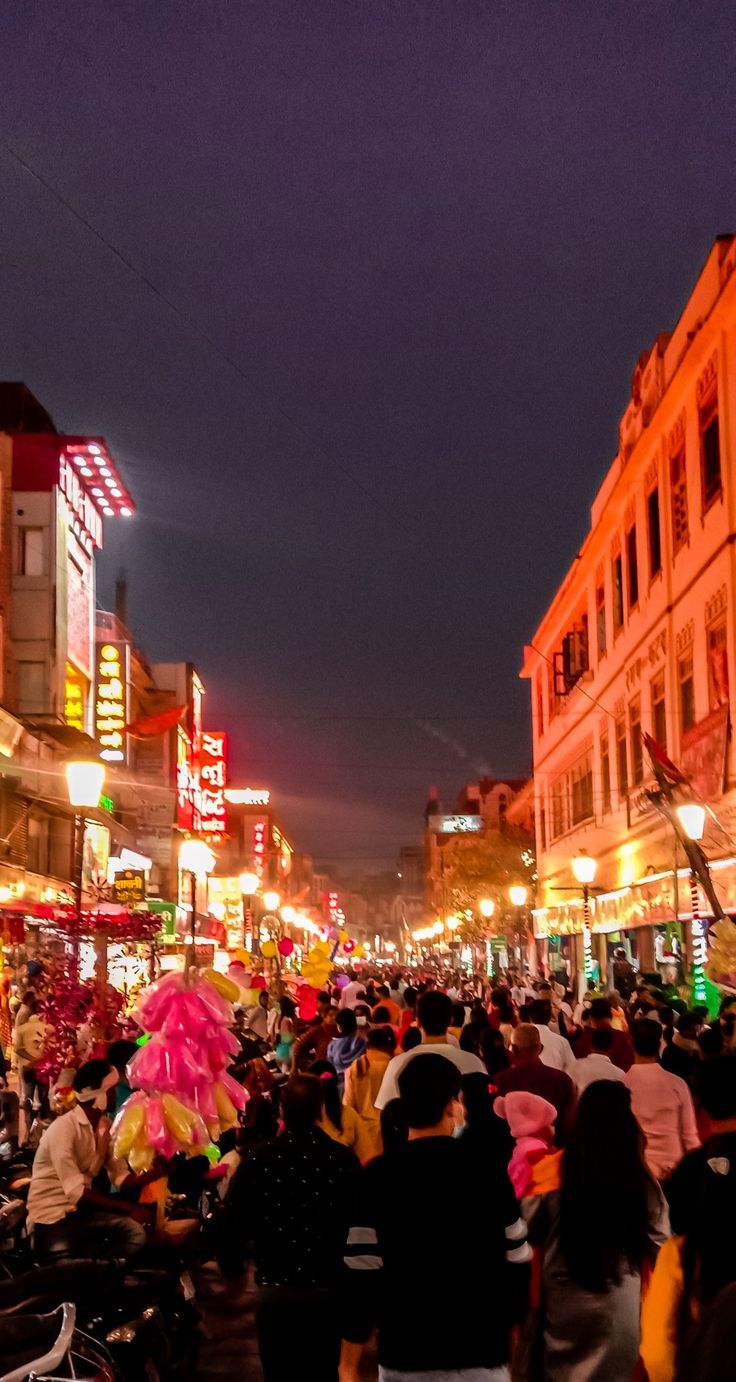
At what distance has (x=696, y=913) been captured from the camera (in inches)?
900

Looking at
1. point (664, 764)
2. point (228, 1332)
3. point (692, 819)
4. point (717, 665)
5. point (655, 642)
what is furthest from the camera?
point (655, 642)

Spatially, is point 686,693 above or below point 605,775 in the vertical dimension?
above

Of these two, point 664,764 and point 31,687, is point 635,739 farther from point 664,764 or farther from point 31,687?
point 31,687

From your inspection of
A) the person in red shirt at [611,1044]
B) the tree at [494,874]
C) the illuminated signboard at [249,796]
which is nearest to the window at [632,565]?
the person in red shirt at [611,1044]

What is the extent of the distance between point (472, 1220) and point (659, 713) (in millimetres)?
27631

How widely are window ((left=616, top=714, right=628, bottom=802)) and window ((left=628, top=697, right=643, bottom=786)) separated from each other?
3.57ft

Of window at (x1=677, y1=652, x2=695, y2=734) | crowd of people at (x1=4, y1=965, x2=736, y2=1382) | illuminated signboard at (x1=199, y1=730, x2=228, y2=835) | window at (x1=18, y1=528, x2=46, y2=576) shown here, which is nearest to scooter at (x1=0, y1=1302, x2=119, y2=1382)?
crowd of people at (x1=4, y1=965, x2=736, y2=1382)

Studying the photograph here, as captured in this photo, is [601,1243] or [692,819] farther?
[692,819]

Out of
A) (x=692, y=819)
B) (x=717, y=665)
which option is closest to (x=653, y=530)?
(x=717, y=665)

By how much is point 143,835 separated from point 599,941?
24.7 metres

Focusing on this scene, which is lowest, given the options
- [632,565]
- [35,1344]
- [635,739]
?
[35,1344]

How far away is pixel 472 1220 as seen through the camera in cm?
436

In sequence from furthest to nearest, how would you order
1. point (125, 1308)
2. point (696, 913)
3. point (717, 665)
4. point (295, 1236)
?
point (717, 665)
point (696, 913)
point (125, 1308)
point (295, 1236)

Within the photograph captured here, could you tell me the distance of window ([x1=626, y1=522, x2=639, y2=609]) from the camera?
34.2m
